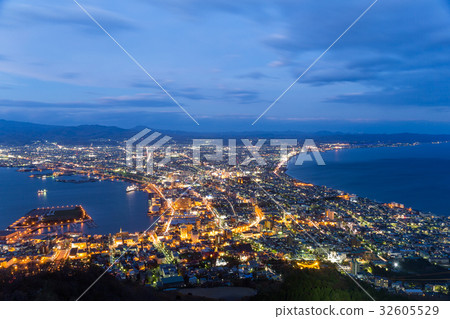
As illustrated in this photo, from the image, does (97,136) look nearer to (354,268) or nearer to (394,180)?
(394,180)

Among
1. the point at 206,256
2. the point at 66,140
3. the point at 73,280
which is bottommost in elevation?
the point at 206,256

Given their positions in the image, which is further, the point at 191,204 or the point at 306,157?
the point at 306,157

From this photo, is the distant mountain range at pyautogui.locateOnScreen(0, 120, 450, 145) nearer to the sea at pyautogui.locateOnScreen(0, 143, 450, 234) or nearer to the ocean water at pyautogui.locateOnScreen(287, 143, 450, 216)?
the ocean water at pyautogui.locateOnScreen(287, 143, 450, 216)

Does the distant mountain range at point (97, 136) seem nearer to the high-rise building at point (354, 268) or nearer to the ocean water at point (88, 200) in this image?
the ocean water at point (88, 200)

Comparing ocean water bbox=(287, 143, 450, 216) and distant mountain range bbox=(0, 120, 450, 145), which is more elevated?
distant mountain range bbox=(0, 120, 450, 145)

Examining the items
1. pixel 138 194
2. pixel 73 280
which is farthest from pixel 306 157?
pixel 73 280

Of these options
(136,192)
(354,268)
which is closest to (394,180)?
(136,192)

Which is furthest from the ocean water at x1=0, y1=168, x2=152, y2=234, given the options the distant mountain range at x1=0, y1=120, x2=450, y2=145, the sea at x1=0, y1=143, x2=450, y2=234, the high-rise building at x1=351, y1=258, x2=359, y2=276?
the distant mountain range at x1=0, y1=120, x2=450, y2=145

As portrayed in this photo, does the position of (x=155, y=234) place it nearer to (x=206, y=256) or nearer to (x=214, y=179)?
(x=206, y=256)
